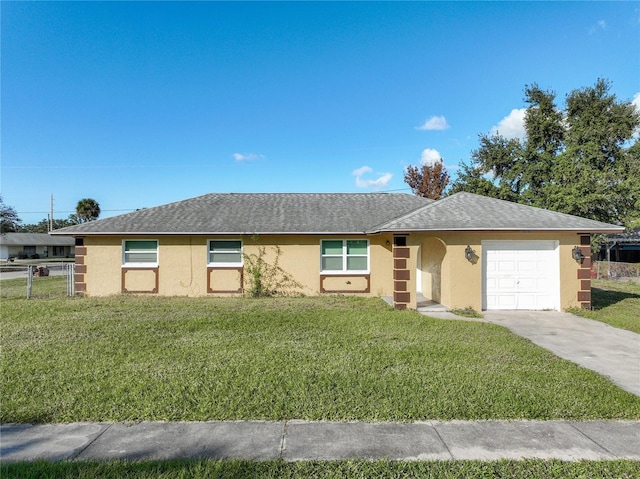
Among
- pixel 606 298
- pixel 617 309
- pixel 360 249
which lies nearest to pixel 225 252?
pixel 360 249

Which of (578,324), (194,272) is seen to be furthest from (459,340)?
(194,272)

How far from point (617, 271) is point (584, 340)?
19125 millimetres

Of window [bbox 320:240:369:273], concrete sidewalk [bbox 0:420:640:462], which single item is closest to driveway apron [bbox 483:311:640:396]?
concrete sidewalk [bbox 0:420:640:462]

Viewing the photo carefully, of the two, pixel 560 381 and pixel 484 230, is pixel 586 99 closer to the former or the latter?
pixel 484 230

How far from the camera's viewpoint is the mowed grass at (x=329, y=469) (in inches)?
113

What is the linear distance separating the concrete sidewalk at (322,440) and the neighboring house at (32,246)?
5664 centimetres

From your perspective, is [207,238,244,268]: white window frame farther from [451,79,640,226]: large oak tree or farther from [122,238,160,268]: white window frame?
[451,79,640,226]: large oak tree

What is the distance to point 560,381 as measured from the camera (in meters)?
4.92

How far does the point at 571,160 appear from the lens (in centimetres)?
2491

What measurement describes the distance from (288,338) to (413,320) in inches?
143

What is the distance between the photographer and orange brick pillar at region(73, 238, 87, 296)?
13125 mm

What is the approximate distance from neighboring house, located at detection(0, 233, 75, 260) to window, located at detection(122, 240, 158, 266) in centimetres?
4578

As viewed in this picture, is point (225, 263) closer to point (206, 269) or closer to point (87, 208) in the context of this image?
point (206, 269)

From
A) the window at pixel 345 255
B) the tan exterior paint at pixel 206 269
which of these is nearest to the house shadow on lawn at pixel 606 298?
the tan exterior paint at pixel 206 269
